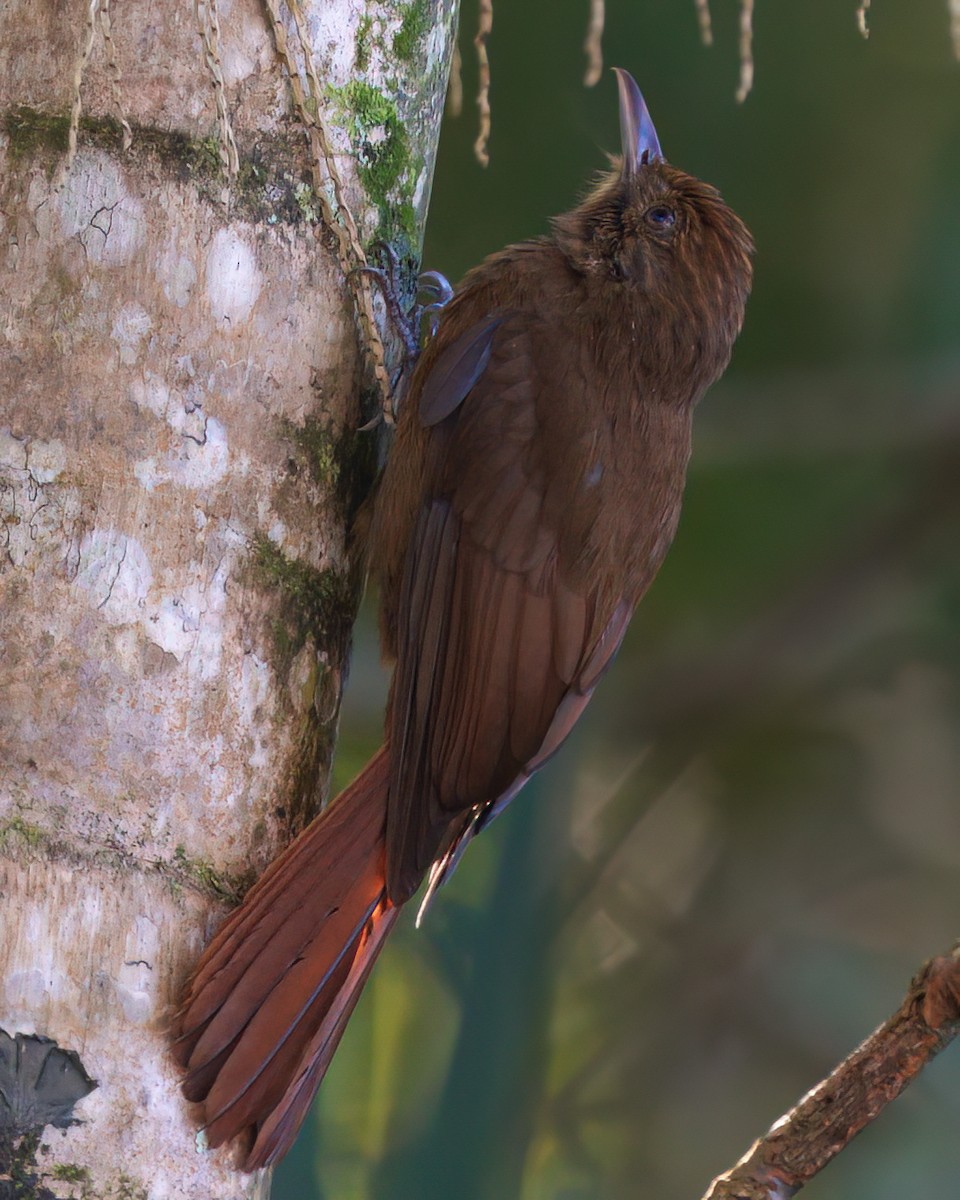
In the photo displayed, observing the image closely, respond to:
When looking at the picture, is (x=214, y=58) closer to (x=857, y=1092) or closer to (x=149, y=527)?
(x=149, y=527)

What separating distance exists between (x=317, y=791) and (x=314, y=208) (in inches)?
29.8

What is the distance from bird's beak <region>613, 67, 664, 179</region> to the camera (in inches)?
102

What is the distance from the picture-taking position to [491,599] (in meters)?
2.01

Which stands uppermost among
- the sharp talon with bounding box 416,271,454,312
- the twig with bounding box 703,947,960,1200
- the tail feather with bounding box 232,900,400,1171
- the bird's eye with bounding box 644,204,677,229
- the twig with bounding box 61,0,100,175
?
the bird's eye with bounding box 644,204,677,229

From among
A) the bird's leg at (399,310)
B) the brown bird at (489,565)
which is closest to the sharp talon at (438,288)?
the bird's leg at (399,310)

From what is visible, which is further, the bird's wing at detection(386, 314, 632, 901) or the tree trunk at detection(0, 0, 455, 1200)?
the bird's wing at detection(386, 314, 632, 901)

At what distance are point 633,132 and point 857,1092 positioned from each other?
5.99 ft

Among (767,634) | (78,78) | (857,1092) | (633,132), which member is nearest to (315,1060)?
(857,1092)

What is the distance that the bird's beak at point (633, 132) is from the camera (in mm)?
2582

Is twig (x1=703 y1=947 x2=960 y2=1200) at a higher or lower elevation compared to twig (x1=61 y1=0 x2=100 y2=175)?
lower

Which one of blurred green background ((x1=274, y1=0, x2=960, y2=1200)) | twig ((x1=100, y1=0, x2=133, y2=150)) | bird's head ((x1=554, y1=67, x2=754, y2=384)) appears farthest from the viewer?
blurred green background ((x1=274, y1=0, x2=960, y2=1200))

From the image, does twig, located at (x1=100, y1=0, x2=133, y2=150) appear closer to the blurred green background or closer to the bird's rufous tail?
the bird's rufous tail

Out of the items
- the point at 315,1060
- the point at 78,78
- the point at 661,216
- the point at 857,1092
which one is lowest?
the point at 315,1060

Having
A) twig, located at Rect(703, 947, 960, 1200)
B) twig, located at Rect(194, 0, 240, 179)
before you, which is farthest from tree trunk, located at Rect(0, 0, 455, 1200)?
twig, located at Rect(703, 947, 960, 1200)
